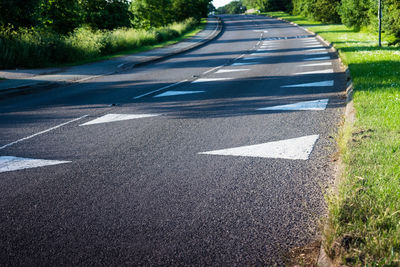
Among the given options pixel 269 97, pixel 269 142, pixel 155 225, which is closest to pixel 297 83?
pixel 269 97

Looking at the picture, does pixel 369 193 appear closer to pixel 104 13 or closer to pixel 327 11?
pixel 104 13

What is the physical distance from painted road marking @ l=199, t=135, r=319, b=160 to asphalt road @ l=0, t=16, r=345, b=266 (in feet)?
0.04

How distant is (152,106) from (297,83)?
4104 mm

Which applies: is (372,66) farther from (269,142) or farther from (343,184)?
(343,184)

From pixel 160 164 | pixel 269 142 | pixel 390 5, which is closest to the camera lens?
pixel 160 164

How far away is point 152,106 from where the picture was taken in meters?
8.50

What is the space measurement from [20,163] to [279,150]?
3.21 m

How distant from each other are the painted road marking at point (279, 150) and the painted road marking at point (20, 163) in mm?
1988

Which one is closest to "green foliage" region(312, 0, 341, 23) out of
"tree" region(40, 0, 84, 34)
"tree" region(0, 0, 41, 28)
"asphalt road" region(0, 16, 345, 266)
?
"tree" region(40, 0, 84, 34)

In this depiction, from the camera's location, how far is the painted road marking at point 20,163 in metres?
4.80

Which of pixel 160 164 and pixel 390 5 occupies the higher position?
pixel 390 5

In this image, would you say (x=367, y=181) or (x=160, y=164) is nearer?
(x=367, y=181)

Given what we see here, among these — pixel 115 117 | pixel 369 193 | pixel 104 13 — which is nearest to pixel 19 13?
pixel 115 117

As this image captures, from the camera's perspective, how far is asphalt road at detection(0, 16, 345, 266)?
289 centimetres
